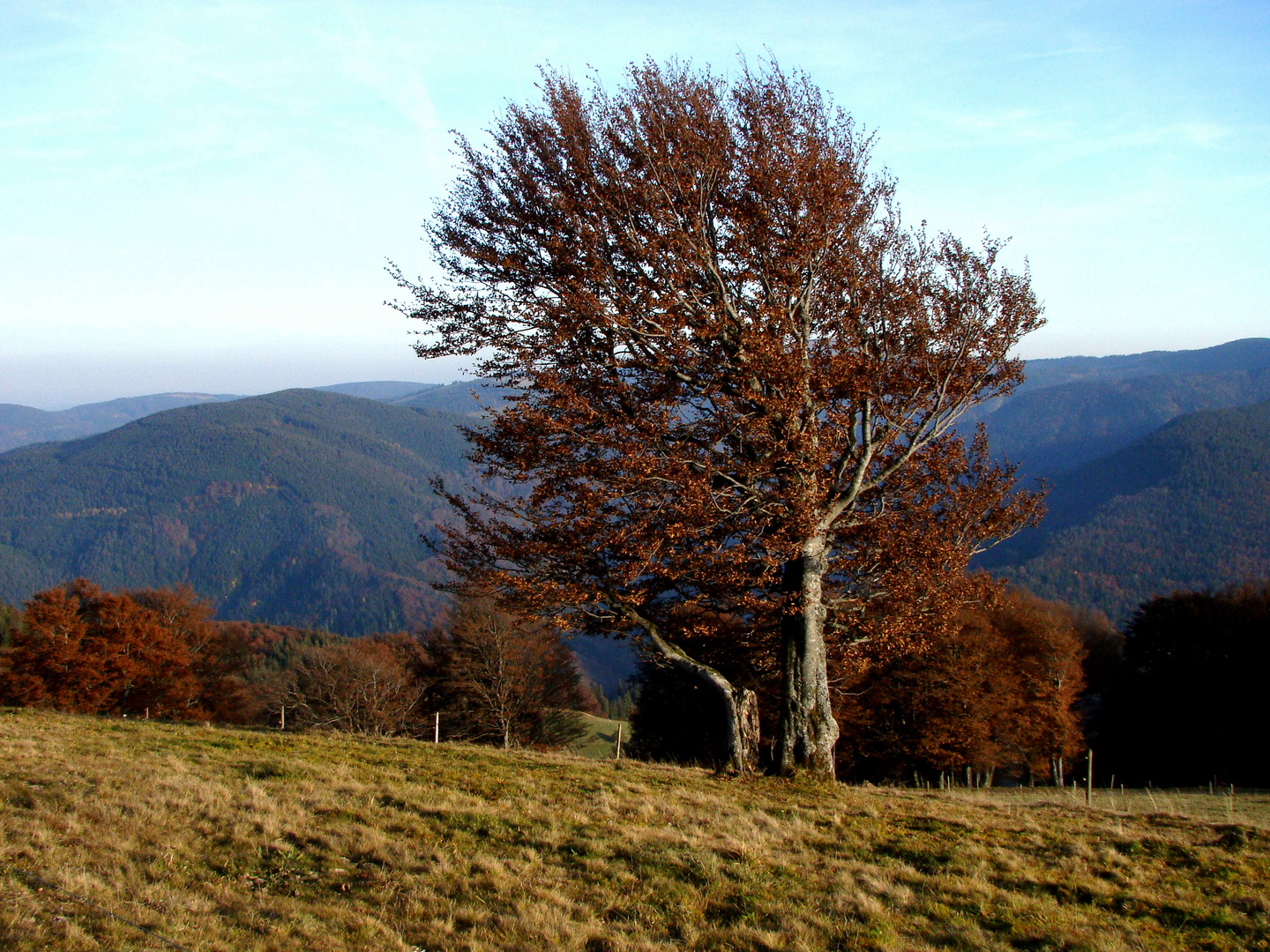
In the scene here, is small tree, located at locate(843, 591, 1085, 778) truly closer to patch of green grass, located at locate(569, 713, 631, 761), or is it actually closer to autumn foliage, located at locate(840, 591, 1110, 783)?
autumn foliage, located at locate(840, 591, 1110, 783)

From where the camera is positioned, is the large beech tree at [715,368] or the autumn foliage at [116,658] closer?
the large beech tree at [715,368]

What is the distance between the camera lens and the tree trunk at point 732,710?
12742 mm

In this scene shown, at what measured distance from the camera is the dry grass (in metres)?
5.75

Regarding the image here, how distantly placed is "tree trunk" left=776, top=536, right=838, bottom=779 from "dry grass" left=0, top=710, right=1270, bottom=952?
2.95ft

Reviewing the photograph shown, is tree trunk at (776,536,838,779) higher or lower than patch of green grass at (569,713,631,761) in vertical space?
higher

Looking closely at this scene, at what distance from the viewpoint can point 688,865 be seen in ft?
24.0

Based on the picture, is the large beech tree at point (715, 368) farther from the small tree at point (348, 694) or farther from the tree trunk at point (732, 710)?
the small tree at point (348, 694)

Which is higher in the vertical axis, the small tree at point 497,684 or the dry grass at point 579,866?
the dry grass at point 579,866

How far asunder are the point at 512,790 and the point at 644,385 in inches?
236

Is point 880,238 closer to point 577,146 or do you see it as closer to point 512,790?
point 577,146

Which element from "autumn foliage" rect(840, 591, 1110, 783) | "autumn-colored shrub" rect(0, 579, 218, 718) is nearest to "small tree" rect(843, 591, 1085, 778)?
"autumn foliage" rect(840, 591, 1110, 783)

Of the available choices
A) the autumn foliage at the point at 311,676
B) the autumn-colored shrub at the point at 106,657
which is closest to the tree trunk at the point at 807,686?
the autumn foliage at the point at 311,676

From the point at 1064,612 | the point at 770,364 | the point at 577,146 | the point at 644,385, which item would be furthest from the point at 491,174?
the point at 1064,612

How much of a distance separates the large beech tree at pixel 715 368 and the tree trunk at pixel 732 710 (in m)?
0.05
